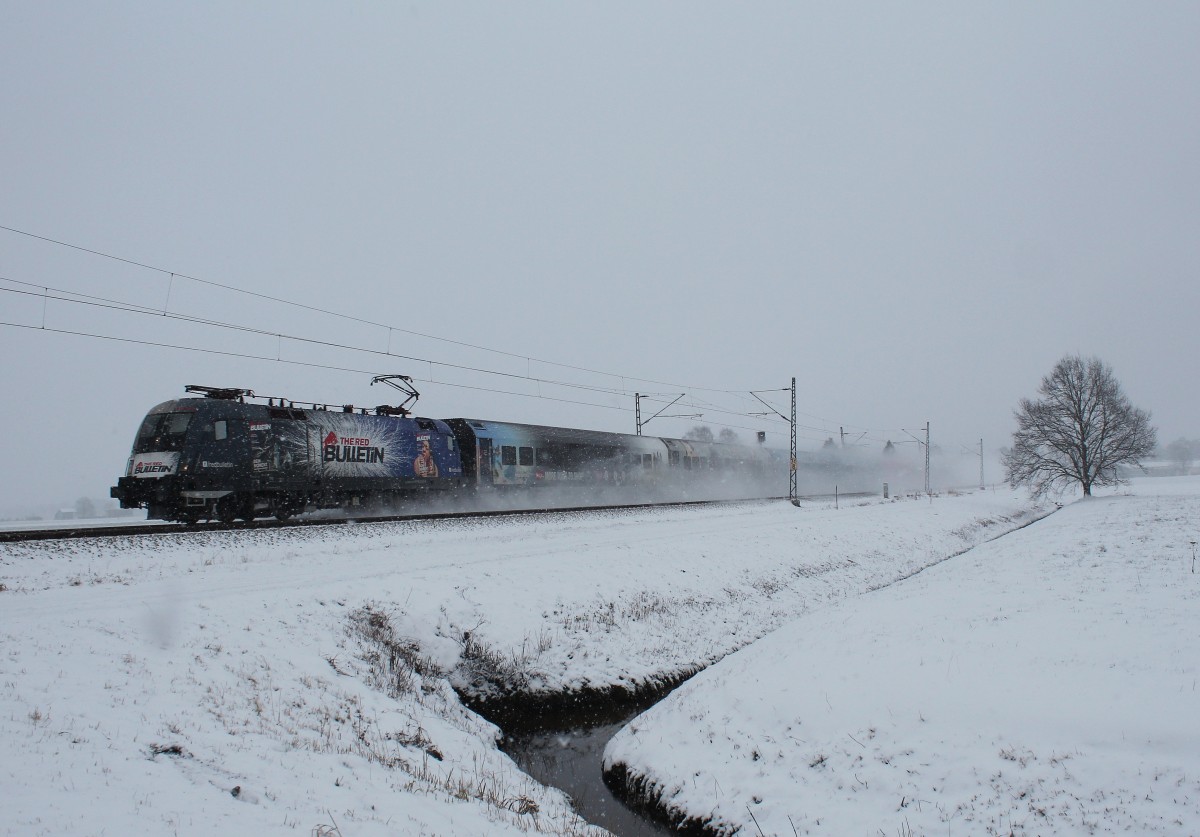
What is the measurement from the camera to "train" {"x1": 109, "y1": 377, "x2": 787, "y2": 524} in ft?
57.3

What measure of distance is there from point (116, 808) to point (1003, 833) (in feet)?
21.8

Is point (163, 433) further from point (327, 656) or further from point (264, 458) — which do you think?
point (327, 656)

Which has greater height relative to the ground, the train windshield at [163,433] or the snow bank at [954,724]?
the train windshield at [163,433]

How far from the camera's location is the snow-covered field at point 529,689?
532 cm

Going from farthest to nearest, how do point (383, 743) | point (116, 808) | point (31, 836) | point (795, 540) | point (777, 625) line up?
point (795, 540) < point (777, 625) < point (383, 743) < point (116, 808) < point (31, 836)

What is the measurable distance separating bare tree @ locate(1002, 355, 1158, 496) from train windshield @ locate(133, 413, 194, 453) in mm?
Answer: 45421

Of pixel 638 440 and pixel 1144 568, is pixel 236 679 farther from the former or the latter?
pixel 638 440

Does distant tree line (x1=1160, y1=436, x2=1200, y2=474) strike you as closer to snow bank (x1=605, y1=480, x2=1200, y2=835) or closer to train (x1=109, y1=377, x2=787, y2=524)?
train (x1=109, y1=377, x2=787, y2=524)

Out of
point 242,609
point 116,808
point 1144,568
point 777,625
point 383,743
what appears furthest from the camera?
point 777,625

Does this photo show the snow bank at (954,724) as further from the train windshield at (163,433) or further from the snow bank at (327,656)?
the train windshield at (163,433)

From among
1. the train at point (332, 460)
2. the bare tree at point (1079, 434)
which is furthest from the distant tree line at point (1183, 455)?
the train at point (332, 460)

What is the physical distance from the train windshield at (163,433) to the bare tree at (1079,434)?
4542 centimetres

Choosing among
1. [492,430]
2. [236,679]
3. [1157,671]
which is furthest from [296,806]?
[492,430]

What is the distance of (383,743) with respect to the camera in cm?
719
